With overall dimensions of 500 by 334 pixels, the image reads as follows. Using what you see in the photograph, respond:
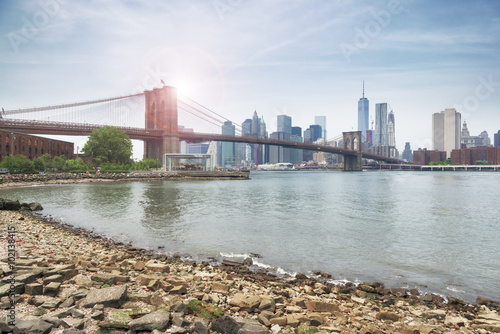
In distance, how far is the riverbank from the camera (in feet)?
165

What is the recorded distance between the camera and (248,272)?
32.8ft

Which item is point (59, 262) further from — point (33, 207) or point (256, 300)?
point (33, 207)

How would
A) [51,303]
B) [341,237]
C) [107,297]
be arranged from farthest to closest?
1. [341,237]
2. [107,297]
3. [51,303]

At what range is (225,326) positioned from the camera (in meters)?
5.09

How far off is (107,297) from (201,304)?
168cm

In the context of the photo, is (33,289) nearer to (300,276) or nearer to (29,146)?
(300,276)

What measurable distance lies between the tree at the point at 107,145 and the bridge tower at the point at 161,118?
12521 mm

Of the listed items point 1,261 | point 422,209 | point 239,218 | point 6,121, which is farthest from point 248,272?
point 6,121

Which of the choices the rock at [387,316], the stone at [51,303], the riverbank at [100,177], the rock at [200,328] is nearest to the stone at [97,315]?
the stone at [51,303]

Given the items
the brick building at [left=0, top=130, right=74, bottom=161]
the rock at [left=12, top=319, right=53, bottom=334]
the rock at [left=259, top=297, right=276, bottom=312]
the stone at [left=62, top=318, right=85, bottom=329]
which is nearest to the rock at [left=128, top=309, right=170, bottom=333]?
the stone at [left=62, top=318, right=85, bottom=329]

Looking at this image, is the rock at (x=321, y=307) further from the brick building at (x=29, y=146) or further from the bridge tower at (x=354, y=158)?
the bridge tower at (x=354, y=158)

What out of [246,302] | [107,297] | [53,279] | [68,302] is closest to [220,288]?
[246,302]

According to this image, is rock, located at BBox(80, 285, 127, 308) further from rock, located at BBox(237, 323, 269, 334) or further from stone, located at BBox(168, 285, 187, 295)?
rock, located at BBox(237, 323, 269, 334)

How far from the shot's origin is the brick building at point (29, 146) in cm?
6444
